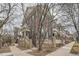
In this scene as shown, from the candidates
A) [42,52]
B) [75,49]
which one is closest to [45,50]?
[42,52]

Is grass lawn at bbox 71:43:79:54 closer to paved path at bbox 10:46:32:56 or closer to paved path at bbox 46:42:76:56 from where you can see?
paved path at bbox 46:42:76:56

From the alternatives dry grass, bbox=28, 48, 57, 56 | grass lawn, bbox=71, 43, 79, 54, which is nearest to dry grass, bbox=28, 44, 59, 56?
dry grass, bbox=28, 48, 57, 56

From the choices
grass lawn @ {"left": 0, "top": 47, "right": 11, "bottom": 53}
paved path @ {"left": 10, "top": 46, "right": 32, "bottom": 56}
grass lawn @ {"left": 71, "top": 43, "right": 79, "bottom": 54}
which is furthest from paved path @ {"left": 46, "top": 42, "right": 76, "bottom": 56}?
grass lawn @ {"left": 0, "top": 47, "right": 11, "bottom": 53}

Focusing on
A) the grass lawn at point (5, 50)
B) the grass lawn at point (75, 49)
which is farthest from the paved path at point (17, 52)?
the grass lawn at point (75, 49)

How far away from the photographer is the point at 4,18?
171 centimetres

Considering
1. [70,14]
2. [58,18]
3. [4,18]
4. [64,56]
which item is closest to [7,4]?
[4,18]

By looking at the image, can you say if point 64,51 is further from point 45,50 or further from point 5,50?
point 5,50

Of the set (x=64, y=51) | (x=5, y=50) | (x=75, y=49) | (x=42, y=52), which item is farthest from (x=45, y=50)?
(x=5, y=50)

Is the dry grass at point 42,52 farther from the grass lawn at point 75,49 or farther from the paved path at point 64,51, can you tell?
the grass lawn at point 75,49

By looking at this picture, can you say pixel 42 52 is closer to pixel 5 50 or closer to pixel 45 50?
pixel 45 50

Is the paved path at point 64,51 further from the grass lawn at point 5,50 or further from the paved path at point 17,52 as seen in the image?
the grass lawn at point 5,50

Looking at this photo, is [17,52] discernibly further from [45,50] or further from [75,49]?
[75,49]

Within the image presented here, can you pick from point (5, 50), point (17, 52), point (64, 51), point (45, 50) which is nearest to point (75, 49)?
point (64, 51)

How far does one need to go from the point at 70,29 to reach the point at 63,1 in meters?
0.31
